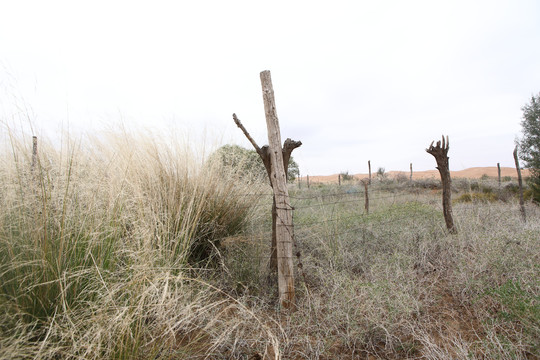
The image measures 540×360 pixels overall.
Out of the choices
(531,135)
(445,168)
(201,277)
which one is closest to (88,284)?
(201,277)

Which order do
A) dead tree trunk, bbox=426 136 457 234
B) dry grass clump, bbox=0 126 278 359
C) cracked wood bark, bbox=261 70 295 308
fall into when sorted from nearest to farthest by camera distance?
dry grass clump, bbox=0 126 278 359 → cracked wood bark, bbox=261 70 295 308 → dead tree trunk, bbox=426 136 457 234

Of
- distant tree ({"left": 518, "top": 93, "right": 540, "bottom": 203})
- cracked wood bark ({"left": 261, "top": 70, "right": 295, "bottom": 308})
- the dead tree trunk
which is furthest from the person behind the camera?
distant tree ({"left": 518, "top": 93, "right": 540, "bottom": 203})

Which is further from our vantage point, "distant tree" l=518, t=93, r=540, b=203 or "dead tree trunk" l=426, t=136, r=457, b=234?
"distant tree" l=518, t=93, r=540, b=203

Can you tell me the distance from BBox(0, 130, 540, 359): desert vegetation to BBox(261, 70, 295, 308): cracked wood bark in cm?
19

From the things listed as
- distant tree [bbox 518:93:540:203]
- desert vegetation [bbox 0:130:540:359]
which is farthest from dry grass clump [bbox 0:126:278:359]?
→ distant tree [bbox 518:93:540:203]

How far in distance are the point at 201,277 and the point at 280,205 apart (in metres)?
1.17

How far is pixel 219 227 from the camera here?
370 cm

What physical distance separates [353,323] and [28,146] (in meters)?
2.77

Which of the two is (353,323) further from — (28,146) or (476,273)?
(28,146)

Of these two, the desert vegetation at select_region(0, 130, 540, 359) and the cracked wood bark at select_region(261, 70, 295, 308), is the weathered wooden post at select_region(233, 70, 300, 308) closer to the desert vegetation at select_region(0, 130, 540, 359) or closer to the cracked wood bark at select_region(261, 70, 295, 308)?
the cracked wood bark at select_region(261, 70, 295, 308)

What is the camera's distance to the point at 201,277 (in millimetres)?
3242

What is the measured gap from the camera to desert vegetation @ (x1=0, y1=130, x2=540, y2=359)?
1.68 meters

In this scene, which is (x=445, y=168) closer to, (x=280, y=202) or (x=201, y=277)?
(x=280, y=202)

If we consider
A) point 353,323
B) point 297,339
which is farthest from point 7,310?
point 353,323
